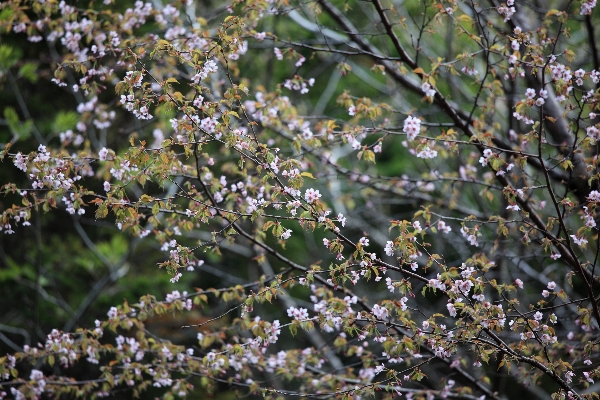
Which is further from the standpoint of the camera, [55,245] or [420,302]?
[420,302]

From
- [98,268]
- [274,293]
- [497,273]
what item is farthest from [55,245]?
[497,273]

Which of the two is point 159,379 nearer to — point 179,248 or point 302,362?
point 302,362

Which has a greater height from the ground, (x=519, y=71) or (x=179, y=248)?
(x=519, y=71)

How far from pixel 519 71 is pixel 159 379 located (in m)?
2.55

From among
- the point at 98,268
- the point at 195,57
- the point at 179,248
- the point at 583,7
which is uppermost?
the point at 98,268

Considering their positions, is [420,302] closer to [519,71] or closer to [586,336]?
[586,336]

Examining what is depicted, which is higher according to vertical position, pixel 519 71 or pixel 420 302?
pixel 420 302

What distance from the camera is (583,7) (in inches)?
111

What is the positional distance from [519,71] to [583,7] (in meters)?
0.51

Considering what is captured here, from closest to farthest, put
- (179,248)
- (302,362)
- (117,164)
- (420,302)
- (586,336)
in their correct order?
(179,248)
(117,164)
(586,336)
(302,362)
(420,302)

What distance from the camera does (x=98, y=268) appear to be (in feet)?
19.3

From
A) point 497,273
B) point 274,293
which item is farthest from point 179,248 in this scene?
point 497,273

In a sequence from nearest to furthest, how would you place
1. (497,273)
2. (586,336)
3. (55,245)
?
(586,336)
(55,245)
(497,273)

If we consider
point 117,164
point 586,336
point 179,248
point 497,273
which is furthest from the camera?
point 497,273
